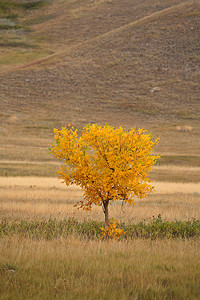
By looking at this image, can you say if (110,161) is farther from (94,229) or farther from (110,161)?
(94,229)

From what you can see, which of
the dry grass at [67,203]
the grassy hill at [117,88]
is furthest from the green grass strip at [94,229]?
the grassy hill at [117,88]

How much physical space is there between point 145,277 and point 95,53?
235 feet

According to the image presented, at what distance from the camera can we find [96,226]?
35.8 feet

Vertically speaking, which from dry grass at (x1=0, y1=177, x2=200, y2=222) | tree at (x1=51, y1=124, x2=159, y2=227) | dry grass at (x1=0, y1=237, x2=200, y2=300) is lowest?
dry grass at (x1=0, y1=237, x2=200, y2=300)

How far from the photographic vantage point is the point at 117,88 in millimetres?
64188

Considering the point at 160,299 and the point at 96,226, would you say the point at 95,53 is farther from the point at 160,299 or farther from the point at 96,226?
the point at 160,299

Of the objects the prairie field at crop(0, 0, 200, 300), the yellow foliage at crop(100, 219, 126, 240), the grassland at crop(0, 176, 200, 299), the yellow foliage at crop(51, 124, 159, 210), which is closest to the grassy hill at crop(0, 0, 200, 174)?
the prairie field at crop(0, 0, 200, 300)

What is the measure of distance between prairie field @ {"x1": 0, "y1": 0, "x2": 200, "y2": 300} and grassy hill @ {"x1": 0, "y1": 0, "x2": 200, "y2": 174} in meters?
0.16

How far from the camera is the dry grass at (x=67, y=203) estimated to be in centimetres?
1360

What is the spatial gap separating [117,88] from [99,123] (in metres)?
14.9

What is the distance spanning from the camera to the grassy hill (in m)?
45.4

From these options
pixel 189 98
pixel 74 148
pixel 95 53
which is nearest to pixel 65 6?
pixel 95 53

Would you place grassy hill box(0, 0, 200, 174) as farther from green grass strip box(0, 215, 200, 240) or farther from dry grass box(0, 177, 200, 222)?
green grass strip box(0, 215, 200, 240)

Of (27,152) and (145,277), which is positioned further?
(27,152)
